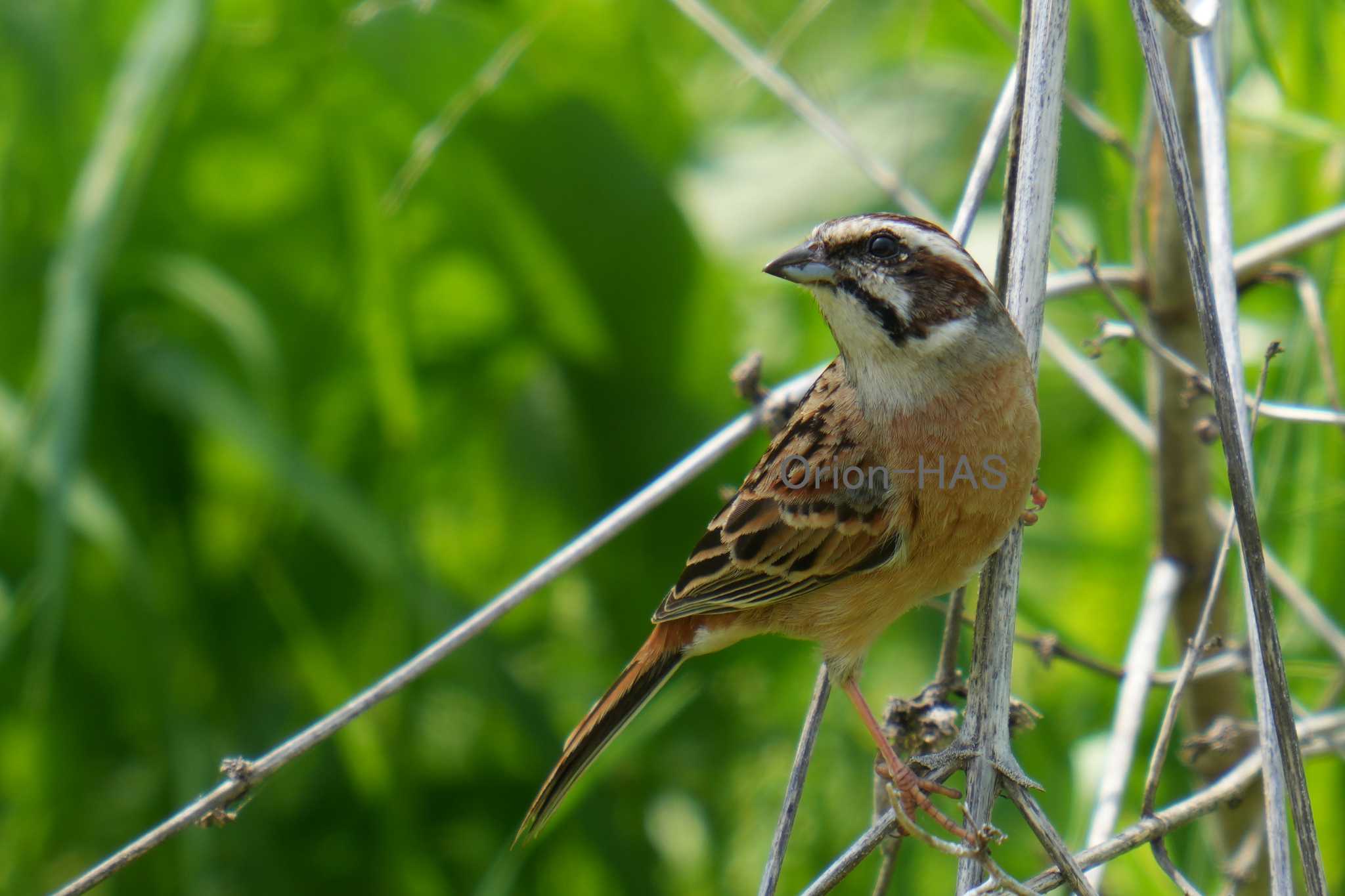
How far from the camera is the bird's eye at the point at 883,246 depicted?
2119 millimetres

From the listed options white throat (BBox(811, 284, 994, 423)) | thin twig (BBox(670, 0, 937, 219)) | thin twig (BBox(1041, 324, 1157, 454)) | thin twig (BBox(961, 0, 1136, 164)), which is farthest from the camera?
thin twig (BBox(1041, 324, 1157, 454))

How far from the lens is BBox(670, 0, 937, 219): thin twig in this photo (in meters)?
2.54

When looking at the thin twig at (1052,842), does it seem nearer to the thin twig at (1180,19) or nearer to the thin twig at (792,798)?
the thin twig at (792,798)

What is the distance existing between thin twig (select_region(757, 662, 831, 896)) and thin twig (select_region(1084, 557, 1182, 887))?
52 centimetres

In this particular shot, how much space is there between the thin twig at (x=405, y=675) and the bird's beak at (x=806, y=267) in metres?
0.31

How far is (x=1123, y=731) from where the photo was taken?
91.4 inches

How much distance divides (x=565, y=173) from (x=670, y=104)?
19.4 inches

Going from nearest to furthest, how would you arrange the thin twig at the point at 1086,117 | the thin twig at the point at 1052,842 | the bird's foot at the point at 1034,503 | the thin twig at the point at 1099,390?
the thin twig at the point at 1052,842 → the bird's foot at the point at 1034,503 → the thin twig at the point at 1086,117 → the thin twig at the point at 1099,390

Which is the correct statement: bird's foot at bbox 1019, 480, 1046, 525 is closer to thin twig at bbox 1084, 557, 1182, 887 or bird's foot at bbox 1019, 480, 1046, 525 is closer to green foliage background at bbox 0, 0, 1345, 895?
thin twig at bbox 1084, 557, 1182, 887

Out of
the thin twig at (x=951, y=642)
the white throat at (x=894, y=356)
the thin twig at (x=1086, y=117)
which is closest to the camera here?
the thin twig at (x=951, y=642)

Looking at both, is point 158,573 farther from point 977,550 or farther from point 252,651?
point 977,550

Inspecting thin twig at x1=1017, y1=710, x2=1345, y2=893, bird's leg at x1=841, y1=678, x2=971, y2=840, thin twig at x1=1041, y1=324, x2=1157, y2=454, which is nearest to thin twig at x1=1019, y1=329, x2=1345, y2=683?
thin twig at x1=1041, y1=324, x2=1157, y2=454

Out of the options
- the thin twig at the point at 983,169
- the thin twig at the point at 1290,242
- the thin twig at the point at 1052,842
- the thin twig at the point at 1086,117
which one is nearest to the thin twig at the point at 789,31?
the thin twig at the point at 1086,117

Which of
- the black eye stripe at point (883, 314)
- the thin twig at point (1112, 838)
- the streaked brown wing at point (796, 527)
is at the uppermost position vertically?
the black eye stripe at point (883, 314)
